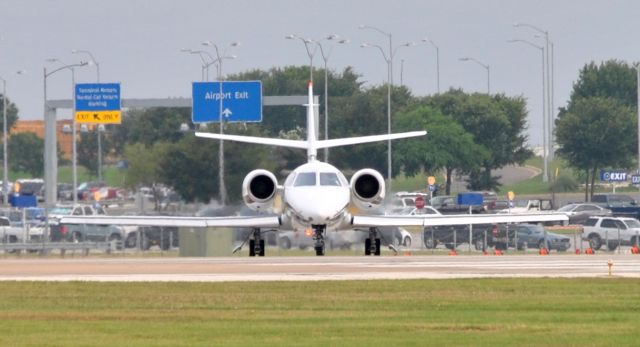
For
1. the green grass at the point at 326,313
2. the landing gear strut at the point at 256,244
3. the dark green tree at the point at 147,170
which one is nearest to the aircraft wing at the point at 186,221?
the landing gear strut at the point at 256,244

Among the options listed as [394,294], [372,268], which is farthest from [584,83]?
[394,294]

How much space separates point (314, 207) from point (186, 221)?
18.9ft

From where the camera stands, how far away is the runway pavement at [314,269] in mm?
33844

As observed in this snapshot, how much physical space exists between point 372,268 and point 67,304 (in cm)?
1202

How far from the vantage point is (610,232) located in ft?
214

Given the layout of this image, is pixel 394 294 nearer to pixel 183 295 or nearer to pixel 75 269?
pixel 183 295

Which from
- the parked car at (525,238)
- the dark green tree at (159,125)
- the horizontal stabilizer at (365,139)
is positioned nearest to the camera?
the horizontal stabilizer at (365,139)

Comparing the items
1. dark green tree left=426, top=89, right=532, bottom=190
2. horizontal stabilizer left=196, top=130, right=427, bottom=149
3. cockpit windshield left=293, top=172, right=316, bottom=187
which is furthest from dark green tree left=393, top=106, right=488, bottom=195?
cockpit windshield left=293, top=172, right=316, bottom=187

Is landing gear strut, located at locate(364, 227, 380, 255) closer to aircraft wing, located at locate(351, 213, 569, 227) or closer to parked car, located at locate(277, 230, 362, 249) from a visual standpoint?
aircraft wing, located at locate(351, 213, 569, 227)

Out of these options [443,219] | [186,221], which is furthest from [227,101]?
[443,219]

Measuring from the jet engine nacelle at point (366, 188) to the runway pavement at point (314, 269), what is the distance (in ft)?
9.83

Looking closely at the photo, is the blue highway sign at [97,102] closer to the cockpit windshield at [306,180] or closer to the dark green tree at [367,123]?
the dark green tree at [367,123]

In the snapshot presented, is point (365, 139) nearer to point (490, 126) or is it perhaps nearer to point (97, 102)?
point (97, 102)

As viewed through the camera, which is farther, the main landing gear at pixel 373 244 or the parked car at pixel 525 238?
the parked car at pixel 525 238
